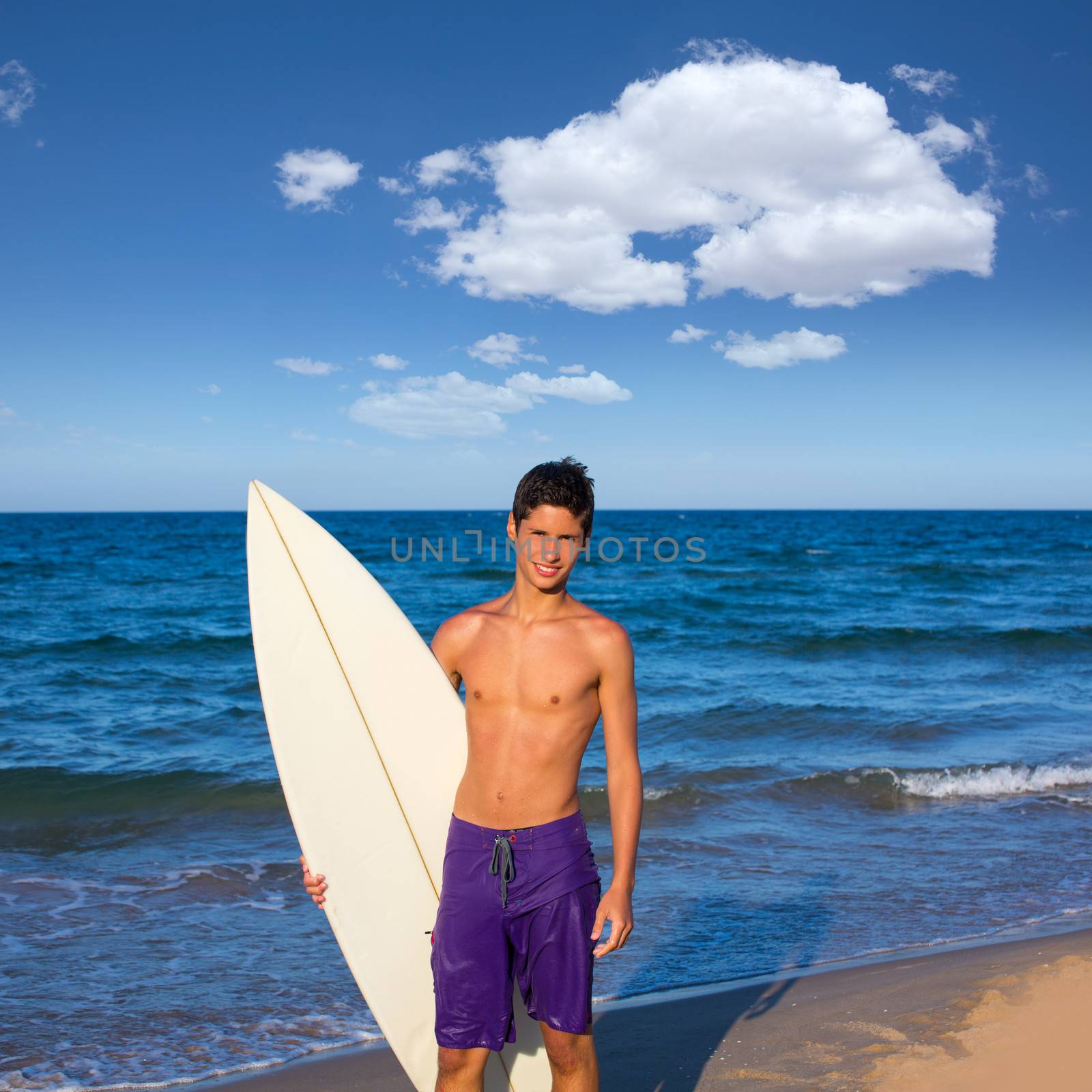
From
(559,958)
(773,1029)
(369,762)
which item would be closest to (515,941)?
(559,958)

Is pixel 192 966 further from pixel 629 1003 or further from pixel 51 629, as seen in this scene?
pixel 51 629

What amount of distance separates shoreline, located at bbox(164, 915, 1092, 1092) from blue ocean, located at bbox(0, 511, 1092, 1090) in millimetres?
160

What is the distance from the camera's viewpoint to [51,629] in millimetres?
13633

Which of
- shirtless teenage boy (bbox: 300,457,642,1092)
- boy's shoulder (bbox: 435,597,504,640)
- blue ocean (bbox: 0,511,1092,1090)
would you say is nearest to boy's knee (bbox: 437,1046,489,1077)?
shirtless teenage boy (bbox: 300,457,642,1092)

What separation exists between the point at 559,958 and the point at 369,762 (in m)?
0.93

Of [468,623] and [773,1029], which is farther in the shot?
[773,1029]

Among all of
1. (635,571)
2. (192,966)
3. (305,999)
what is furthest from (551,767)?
(635,571)

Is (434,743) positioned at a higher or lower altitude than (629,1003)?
higher

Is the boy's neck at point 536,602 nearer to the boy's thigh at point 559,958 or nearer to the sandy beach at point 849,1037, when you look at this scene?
the boy's thigh at point 559,958

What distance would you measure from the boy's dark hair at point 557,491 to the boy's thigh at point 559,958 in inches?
32.5

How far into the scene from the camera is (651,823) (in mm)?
5688

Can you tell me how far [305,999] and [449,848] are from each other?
178 cm

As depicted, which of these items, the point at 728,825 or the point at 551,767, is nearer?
the point at 551,767

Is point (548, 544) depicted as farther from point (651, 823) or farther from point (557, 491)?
point (651, 823)
